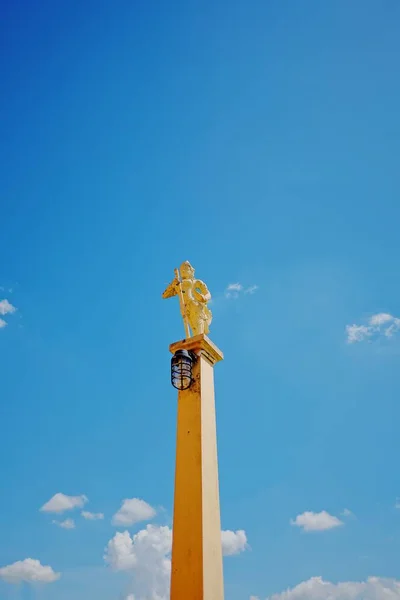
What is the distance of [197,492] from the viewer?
5.06m

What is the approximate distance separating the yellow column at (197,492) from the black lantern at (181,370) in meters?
0.10

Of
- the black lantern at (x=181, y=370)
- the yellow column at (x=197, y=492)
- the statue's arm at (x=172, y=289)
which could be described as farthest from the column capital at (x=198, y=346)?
the statue's arm at (x=172, y=289)

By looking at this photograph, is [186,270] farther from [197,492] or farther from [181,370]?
[197,492]

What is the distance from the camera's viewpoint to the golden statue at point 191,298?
6988mm

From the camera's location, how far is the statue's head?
294 inches

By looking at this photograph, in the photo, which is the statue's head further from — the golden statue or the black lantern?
the black lantern

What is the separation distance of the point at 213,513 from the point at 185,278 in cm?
385

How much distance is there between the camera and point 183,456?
550cm

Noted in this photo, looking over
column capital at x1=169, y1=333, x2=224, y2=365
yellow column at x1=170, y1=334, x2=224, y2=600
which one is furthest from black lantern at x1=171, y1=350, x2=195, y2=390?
column capital at x1=169, y1=333, x2=224, y2=365

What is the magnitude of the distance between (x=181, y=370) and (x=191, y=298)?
1648 mm

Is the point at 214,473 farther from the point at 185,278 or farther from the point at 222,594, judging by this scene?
the point at 185,278

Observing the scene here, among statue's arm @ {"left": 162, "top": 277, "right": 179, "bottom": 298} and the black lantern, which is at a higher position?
statue's arm @ {"left": 162, "top": 277, "right": 179, "bottom": 298}

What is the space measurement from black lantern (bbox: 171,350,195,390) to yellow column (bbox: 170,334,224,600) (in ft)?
0.34

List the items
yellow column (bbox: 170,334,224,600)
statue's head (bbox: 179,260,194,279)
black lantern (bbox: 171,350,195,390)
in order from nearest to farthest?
yellow column (bbox: 170,334,224,600) → black lantern (bbox: 171,350,195,390) → statue's head (bbox: 179,260,194,279)
